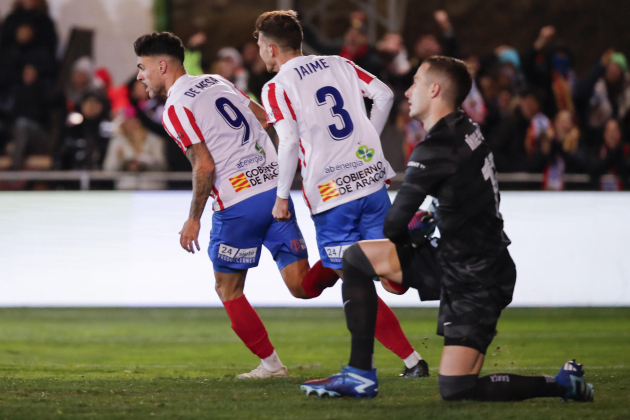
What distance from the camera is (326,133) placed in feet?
17.3

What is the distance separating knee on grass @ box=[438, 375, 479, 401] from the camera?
4164mm

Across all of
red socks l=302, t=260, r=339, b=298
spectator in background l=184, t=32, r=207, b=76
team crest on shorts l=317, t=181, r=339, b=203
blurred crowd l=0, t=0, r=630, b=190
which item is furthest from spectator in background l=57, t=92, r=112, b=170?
team crest on shorts l=317, t=181, r=339, b=203

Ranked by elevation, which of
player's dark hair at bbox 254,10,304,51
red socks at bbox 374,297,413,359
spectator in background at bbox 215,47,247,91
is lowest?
red socks at bbox 374,297,413,359

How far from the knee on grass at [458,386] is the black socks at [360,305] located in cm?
39

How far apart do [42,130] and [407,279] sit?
343 inches

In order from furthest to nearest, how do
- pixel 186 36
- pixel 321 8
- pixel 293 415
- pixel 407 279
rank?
pixel 186 36 < pixel 321 8 < pixel 407 279 < pixel 293 415

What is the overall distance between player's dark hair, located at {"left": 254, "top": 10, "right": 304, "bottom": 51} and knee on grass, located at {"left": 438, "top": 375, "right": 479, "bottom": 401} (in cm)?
237

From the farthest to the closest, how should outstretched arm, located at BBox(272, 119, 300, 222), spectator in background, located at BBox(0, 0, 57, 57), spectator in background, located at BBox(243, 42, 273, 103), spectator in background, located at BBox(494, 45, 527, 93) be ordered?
1. spectator in background, located at BBox(0, 0, 57, 57)
2. spectator in background, located at BBox(494, 45, 527, 93)
3. spectator in background, located at BBox(243, 42, 273, 103)
4. outstretched arm, located at BBox(272, 119, 300, 222)

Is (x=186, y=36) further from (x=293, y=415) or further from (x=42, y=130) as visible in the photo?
(x=293, y=415)

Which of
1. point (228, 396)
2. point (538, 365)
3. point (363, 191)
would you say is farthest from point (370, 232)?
point (538, 365)

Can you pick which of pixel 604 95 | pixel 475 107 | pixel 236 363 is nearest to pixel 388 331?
pixel 236 363

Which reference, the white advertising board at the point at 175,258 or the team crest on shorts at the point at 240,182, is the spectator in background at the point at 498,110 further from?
the team crest on shorts at the point at 240,182

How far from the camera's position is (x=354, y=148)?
5.29m

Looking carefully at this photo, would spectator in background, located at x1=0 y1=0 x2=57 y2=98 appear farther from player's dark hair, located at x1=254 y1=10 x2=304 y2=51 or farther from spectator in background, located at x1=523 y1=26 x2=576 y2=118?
player's dark hair, located at x1=254 y1=10 x2=304 y2=51
